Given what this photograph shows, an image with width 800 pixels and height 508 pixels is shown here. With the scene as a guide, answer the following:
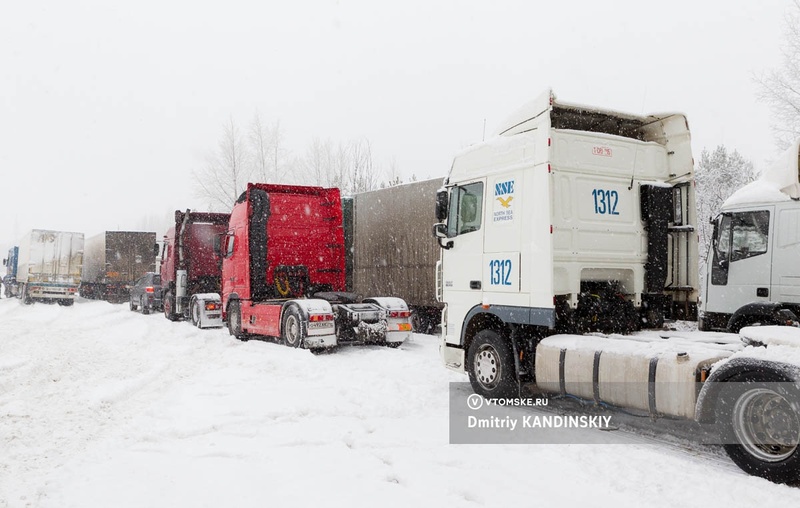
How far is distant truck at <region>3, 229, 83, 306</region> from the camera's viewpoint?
2766 centimetres

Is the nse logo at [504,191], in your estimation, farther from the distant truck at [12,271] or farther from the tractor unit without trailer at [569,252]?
the distant truck at [12,271]

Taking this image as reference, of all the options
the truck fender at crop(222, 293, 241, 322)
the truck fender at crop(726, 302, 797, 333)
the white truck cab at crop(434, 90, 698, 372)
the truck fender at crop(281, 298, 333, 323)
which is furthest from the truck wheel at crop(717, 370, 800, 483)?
the truck fender at crop(222, 293, 241, 322)

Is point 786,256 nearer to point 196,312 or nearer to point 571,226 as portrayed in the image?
point 571,226

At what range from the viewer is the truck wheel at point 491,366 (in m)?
6.64

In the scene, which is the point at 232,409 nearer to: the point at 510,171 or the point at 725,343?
the point at 510,171

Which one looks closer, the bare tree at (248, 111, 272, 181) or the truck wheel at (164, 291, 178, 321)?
the truck wheel at (164, 291, 178, 321)

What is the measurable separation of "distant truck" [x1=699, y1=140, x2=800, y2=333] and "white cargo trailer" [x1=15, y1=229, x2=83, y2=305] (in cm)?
2870

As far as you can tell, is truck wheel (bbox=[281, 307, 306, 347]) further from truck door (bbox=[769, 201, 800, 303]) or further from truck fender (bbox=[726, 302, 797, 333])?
truck door (bbox=[769, 201, 800, 303])

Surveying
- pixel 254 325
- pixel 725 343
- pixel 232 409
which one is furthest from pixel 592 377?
pixel 254 325

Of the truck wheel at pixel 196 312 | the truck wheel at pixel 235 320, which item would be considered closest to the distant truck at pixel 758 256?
the truck wheel at pixel 235 320

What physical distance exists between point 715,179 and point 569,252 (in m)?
34.1

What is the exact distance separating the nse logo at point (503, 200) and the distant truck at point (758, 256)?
14.0 feet

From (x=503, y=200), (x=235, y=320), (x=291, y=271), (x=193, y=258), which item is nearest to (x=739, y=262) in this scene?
(x=503, y=200)

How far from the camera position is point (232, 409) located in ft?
20.4
